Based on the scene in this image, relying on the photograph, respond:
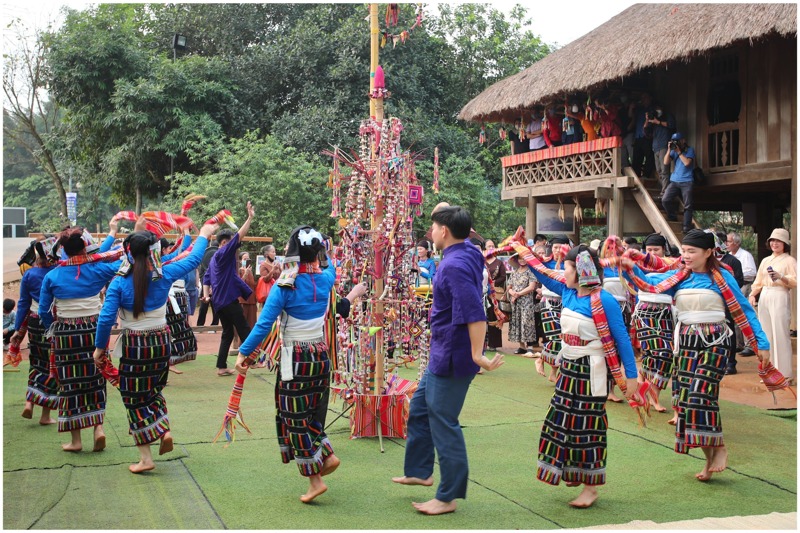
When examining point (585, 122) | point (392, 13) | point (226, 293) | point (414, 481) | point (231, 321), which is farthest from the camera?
point (585, 122)

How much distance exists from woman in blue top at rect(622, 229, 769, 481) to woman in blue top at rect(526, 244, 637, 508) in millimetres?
854

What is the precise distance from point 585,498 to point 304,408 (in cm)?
174

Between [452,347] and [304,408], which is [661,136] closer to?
[452,347]

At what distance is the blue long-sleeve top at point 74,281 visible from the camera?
6066 millimetres

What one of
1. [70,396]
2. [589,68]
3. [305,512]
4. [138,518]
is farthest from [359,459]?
[589,68]

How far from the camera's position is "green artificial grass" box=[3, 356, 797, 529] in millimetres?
4543

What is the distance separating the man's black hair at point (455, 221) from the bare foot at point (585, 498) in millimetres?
1670

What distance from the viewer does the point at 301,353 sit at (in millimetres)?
4809

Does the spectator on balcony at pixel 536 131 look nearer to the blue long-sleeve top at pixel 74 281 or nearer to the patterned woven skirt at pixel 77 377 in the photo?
the blue long-sleeve top at pixel 74 281

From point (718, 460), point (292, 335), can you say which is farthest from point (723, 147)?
point (292, 335)

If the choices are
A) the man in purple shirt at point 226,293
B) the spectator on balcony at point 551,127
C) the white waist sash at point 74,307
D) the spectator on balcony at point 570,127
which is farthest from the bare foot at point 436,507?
the spectator on balcony at point 551,127

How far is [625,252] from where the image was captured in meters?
5.87

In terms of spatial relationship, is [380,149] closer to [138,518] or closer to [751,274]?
[138,518]

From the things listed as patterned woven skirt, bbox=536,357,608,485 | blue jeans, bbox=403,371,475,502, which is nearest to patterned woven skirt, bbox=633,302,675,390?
patterned woven skirt, bbox=536,357,608,485
